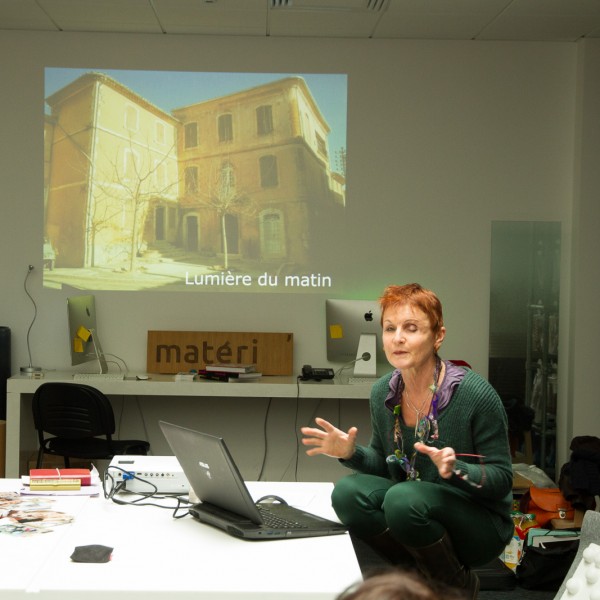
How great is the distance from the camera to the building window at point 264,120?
5922 mm

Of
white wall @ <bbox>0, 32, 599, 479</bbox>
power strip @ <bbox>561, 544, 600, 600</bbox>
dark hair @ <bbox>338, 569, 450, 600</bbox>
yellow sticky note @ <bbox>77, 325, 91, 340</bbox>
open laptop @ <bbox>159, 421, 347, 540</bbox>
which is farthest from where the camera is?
white wall @ <bbox>0, 32, 599, 479</bbox>

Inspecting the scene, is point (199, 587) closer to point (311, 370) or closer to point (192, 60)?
point (311, 370)

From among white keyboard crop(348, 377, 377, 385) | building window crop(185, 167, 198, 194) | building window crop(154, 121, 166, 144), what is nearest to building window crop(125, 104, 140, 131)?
building window crop(154, 121, 166, 144)

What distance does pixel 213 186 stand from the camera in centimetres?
593

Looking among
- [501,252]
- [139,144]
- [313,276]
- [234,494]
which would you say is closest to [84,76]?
[139,144]

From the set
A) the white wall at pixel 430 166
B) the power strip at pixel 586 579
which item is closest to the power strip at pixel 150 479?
the power strip at pixel 586 579

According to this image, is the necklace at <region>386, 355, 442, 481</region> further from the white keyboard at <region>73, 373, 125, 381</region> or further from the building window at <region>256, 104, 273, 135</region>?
the building window at <region>256, 104, 273, 135</region>

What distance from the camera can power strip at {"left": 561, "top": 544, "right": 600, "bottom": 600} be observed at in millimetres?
1727

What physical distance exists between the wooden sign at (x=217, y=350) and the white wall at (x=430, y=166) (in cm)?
10

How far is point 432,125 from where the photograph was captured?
5934 mm

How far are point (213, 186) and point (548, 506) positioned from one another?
2.86m

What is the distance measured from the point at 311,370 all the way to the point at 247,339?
0.52 meters

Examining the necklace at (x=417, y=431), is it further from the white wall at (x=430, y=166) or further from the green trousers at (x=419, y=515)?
the white wall at (x=430, y=166)

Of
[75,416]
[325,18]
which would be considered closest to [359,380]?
[75,416]
